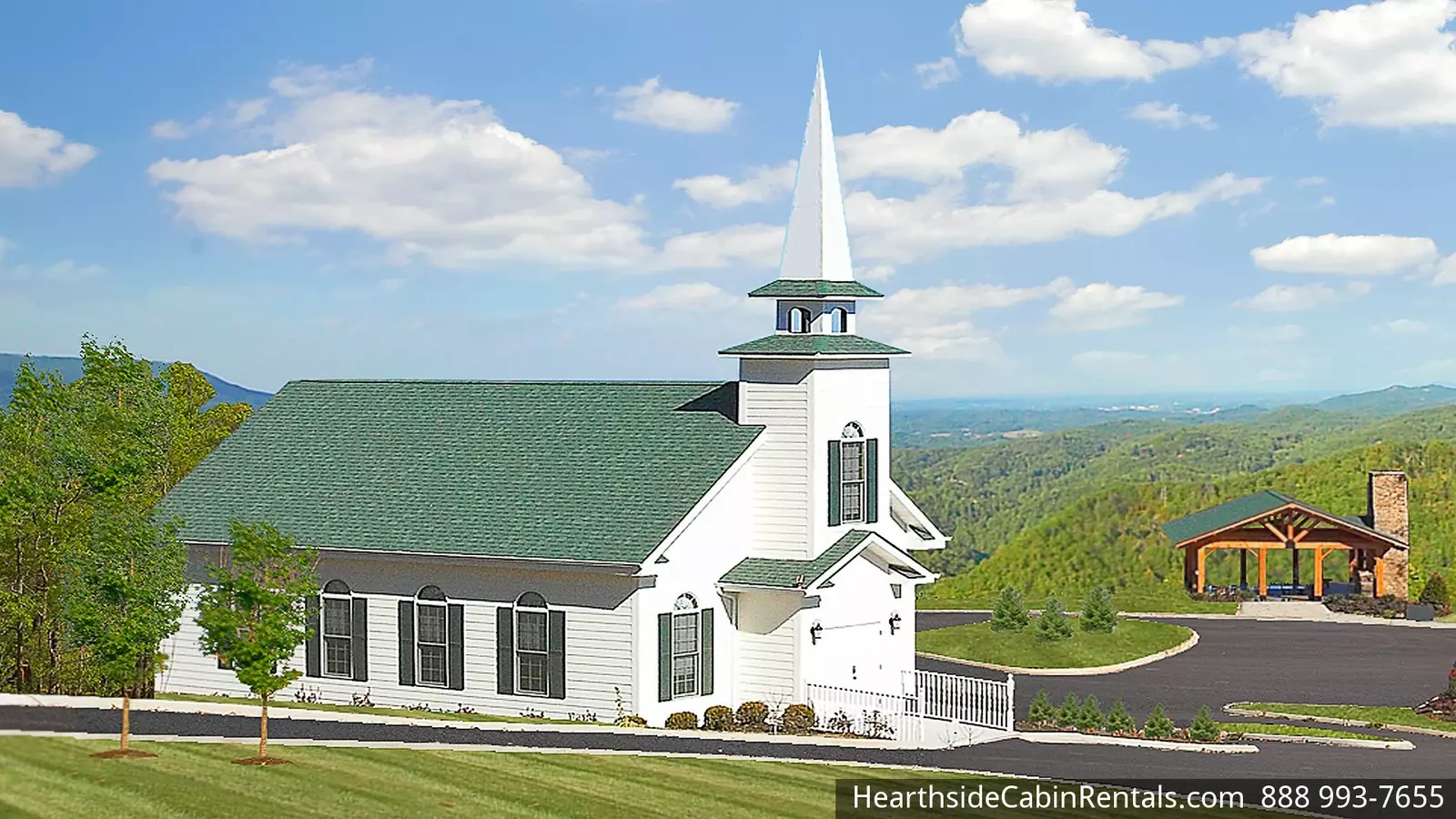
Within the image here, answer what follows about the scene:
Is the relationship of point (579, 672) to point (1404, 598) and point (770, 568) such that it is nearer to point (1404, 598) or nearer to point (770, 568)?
point (770, 568)

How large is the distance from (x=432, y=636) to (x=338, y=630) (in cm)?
222

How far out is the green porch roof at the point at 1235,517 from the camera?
2286 inches

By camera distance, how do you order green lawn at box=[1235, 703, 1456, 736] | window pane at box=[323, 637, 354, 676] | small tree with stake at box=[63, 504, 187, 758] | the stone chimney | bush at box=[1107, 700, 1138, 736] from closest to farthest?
small tree with stake at box=[63, 504, 187, 758] < bush at box=[1107, 700, 1138, 736] < green lawn at box=[1235, 703, 1456, 736] < window pane at box=[323, 637, 354, 676] < the stone chimney

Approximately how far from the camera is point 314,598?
3647cm

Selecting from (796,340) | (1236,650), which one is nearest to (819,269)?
(796,340)

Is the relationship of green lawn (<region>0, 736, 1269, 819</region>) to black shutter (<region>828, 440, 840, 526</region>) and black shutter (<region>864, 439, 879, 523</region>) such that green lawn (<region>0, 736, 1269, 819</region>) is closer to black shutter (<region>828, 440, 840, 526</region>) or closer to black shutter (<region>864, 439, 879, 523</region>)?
black shutter (<region>828, 440, 840, 526</region>)

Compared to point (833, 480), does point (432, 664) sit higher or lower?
lower

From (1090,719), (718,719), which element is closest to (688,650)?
(718,719)

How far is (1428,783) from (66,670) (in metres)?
25.1

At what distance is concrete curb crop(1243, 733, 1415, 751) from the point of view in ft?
106

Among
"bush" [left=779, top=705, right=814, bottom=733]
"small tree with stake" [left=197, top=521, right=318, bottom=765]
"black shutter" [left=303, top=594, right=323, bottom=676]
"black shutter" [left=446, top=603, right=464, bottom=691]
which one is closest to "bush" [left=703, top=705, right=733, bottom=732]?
"bush" [left=779, top=705, right=814, bottom=733]

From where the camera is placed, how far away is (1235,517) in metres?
58.8

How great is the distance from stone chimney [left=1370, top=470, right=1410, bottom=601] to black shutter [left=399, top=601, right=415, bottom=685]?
35739mm

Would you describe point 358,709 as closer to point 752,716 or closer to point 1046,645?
point 752,716
